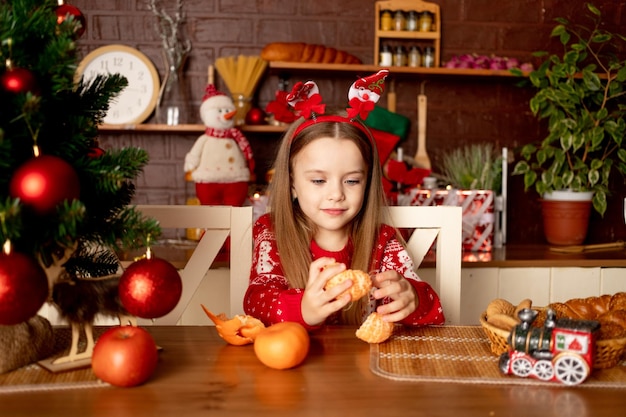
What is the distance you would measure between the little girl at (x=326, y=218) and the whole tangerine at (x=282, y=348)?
0.25 metres

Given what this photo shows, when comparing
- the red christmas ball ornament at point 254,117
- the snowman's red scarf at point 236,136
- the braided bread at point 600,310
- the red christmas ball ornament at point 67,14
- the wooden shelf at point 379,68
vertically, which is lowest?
the braided bread at point 600,310

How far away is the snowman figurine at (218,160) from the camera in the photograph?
2.13m

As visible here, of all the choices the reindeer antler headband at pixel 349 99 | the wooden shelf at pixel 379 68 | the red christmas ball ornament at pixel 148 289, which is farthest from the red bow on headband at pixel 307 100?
the wooden shelf at pixel 379 68

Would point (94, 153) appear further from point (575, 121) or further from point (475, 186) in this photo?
point (575, 121)

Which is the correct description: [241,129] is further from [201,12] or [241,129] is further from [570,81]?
[570,81]

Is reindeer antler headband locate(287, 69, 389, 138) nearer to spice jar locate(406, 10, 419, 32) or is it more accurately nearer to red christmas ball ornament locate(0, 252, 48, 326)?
red christmas ball ornament locate(0, 252, 48, 326)

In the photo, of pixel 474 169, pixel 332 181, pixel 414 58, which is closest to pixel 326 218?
pixel 332 181

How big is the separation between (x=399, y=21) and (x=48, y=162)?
6.37ft

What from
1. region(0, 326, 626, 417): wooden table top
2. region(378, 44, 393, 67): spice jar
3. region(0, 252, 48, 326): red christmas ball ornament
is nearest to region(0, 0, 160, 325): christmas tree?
region(0, 252, 48, 326): red christmas ball ornament

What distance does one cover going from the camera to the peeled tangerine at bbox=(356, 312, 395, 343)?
890 mm

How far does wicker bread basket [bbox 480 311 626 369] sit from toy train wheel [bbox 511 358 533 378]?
36 mm

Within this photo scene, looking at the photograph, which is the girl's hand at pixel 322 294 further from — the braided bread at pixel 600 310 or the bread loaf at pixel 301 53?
the bread loaf at pixel 301 53

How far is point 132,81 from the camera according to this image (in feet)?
7.67

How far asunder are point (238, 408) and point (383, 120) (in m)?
1.83
